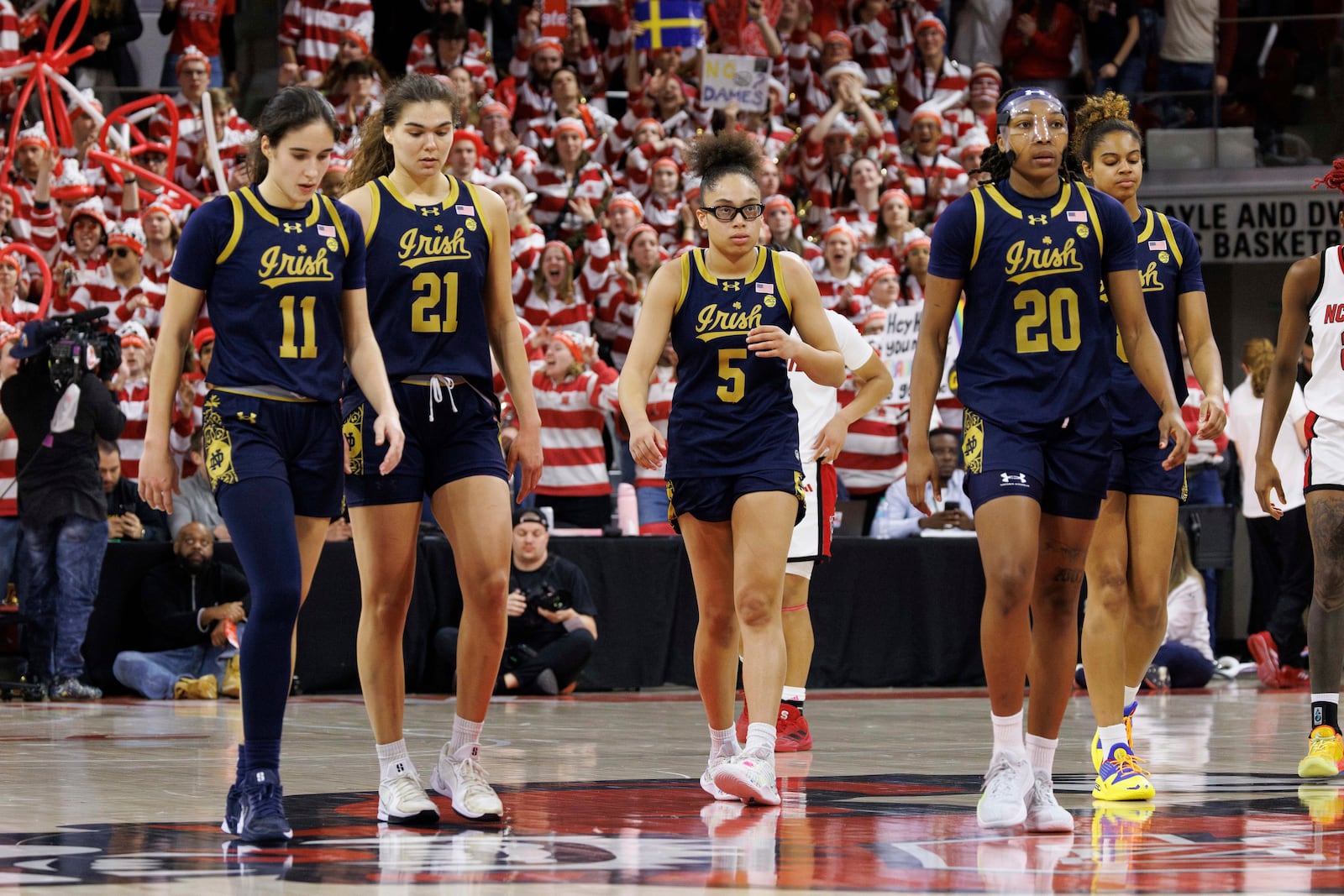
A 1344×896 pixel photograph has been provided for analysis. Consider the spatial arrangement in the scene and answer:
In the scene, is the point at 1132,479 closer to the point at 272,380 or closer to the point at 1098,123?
the point at 1098,123

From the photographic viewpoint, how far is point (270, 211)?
5.44 meters

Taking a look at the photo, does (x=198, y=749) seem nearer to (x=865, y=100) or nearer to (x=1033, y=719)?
(x=1033, y=719)

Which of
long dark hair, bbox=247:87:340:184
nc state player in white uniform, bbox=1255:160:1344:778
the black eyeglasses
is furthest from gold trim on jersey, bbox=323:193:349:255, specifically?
nc state player in white uniform, bbox=1255:160:1344:778

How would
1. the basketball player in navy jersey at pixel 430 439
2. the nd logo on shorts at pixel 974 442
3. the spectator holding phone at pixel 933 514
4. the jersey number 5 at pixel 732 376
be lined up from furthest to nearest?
the spectator holding phone at pixel 933 514, the jersey number 5 at pixel 732 376, the basketball player in navy jersey at pixel 430 439, the nd logo on shorts at pixel 974 442

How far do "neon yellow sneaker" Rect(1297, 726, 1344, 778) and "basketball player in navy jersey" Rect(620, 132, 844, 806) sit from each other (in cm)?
213

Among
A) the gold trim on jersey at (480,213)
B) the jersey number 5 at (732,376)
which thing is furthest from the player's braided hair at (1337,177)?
the gold trim on jersey at (480,213)

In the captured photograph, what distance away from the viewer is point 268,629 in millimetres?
5223

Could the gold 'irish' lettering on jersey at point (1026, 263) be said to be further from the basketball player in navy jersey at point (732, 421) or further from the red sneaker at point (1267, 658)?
the red sneaker at point (1267, 658)

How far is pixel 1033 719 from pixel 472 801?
1.67 metres

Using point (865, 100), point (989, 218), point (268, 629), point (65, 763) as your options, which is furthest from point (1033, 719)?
point (865, 100)

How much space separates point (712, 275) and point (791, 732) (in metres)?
2.63

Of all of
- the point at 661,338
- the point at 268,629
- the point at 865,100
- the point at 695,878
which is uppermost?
the point at 865,100

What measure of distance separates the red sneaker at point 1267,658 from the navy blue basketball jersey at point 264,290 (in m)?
9.61

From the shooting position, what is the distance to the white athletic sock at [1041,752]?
5656 mm
